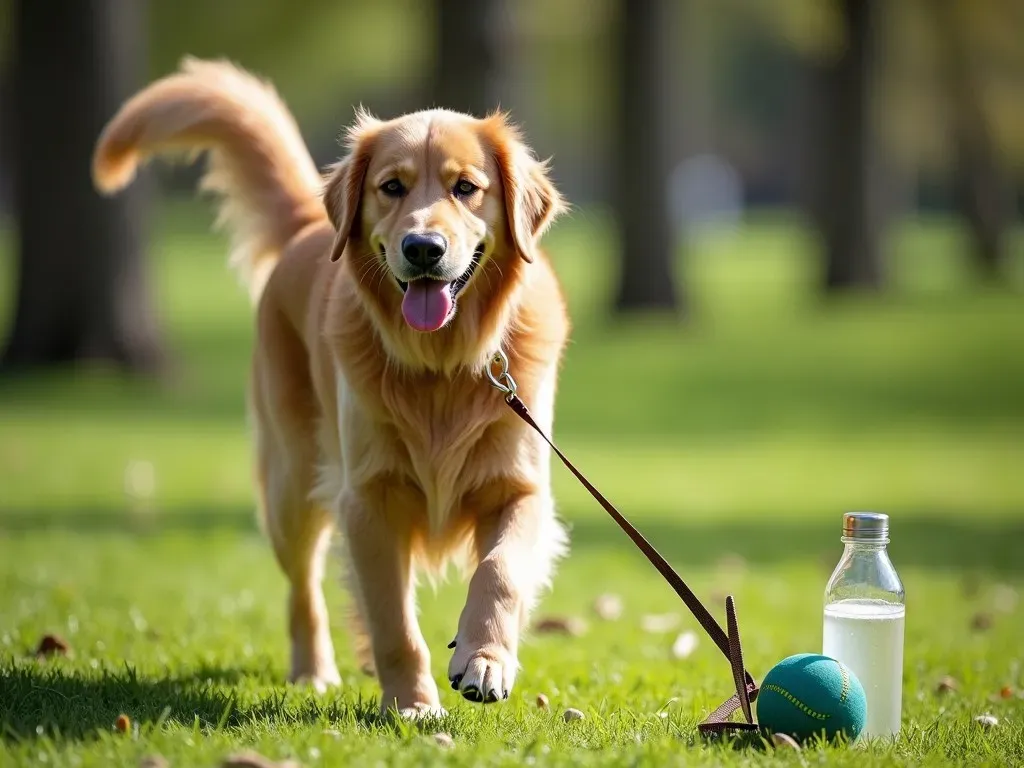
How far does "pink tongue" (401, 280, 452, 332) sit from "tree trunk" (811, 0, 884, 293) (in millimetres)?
18864

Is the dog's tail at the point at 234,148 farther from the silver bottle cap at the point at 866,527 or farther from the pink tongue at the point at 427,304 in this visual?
the silver bottle cap at the point at 866,527

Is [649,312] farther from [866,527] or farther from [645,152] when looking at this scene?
[866,527]

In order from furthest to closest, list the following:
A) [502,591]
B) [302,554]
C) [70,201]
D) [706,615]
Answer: [70,201] → [302,554] → [706,615] → [502,591]

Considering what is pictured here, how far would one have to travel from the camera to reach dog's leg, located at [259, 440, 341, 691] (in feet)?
17.5

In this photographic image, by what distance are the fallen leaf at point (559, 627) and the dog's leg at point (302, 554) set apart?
4.22 feet

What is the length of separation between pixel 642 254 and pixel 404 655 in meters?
15.7

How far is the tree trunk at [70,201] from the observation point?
13.8 meters

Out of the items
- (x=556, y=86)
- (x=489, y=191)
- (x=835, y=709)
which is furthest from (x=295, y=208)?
(x=556, y=86)

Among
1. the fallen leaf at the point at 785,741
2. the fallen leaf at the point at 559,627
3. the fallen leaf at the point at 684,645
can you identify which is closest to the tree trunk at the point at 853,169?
the fallen leaf at the point at 559,627

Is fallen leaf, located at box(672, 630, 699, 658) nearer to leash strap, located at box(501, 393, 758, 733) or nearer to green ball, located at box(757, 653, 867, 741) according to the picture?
leash strap, located at box(501, 393, 758, 733)

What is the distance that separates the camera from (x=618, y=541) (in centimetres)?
939

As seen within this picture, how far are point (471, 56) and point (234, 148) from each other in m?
8.90

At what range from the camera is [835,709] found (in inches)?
159

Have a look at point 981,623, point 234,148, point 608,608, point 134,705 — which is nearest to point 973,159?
point 981,623
